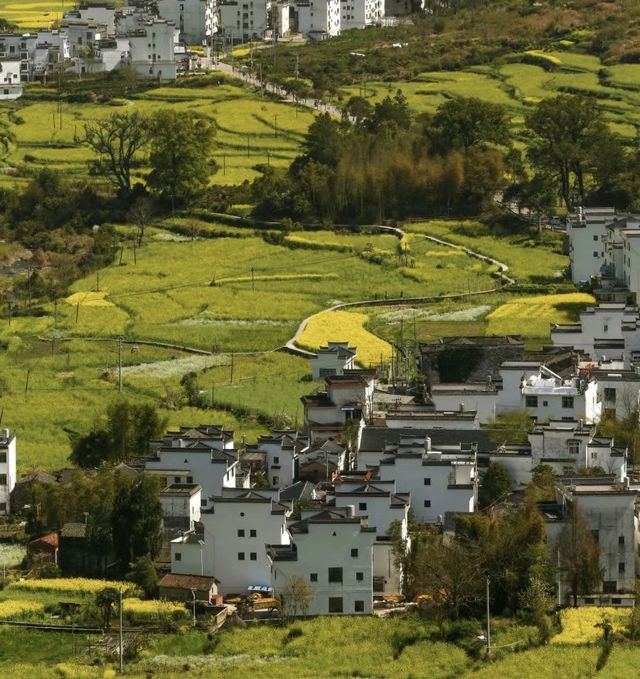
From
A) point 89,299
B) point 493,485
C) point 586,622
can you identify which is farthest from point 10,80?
point 586,622

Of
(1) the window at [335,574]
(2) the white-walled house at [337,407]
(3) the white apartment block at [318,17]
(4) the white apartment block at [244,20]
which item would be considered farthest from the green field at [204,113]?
(1) the window at [335,574]

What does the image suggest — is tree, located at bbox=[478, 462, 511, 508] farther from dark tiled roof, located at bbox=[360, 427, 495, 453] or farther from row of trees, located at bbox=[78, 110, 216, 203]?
row of trees, located at bbox=[78, 110, 216, 203]

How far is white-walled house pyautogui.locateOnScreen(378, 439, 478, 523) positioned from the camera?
40906 mm

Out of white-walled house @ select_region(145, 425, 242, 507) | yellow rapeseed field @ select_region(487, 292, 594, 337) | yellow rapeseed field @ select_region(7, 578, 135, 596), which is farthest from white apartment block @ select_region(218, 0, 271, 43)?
yellow rapeseed field @ select_region(7, 578, 135, 596)

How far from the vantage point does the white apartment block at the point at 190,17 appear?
101312 millimetres

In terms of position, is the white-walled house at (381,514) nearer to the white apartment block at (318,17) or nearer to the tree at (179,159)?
the tree at (179,159)

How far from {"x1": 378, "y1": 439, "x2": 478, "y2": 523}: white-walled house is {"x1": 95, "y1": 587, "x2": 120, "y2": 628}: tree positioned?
6.14 meters

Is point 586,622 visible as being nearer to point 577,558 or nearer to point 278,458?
point 577,558

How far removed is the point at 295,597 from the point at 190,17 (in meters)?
67.6

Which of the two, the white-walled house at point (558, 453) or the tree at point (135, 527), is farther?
the white-walled house at point (558, 453)

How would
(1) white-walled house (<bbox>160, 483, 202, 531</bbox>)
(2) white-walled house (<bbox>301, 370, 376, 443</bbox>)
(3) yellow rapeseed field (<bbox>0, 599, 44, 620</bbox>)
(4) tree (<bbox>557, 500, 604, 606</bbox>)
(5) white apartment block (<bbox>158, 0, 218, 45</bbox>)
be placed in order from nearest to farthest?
(3) yellow rapeseed field (<bbox>0, 599, 44, 620</bbox>)
(4) tree (<bbox>557, 500, 604, 606</bbox>)
(1) white-walled house (<bbox>160, 483, 202, 531</bbox>)
(2) white-walled house (<bbox>301, 370, 376, 443</bbox>)
(5) white apartment block (<bbox>158, 0, 218, 45</bbox>)

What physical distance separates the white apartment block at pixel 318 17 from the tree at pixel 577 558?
67300 mm

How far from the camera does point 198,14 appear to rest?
102m

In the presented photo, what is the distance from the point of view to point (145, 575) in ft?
126
